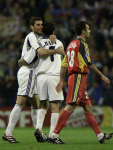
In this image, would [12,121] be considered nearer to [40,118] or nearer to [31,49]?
[40,118]

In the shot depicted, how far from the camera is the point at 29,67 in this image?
955cm

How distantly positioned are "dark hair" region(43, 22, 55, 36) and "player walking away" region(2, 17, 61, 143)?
0.68 feet

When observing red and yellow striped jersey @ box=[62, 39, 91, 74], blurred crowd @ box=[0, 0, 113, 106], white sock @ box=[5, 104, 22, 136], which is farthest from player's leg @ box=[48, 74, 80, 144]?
blurred crowd @ box=[0, 0, 113, 106]

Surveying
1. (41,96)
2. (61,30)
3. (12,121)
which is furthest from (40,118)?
(61,30)

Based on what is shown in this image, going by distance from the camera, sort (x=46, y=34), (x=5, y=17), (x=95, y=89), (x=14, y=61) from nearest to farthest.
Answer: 1. (x=46, y=34)
2. (x=95, y=89)
3. (x=14, y=61)
4. (x=5, y=17)

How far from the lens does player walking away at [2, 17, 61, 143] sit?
30.1 feet

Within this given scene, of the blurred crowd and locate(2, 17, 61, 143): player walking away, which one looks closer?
locate(2, 17, 61, 143): player walking away

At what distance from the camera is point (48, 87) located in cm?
924

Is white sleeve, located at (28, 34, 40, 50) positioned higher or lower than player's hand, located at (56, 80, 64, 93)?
higher

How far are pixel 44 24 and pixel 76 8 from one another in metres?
11.4

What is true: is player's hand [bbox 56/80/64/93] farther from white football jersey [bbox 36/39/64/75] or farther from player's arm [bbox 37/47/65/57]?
player's arm [bbox 37/47/65/57]

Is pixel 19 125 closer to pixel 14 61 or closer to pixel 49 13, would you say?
pixel 14 61

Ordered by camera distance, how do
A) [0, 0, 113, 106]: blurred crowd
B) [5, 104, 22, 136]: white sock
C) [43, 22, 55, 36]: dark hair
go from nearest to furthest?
[43, 22, 55, 36]: dark hair
[5, 104, 22, 136]: white sock
[0, 0, 113, 106]: blurred crowd

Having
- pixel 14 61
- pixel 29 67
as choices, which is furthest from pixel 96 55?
pixel 29 67
